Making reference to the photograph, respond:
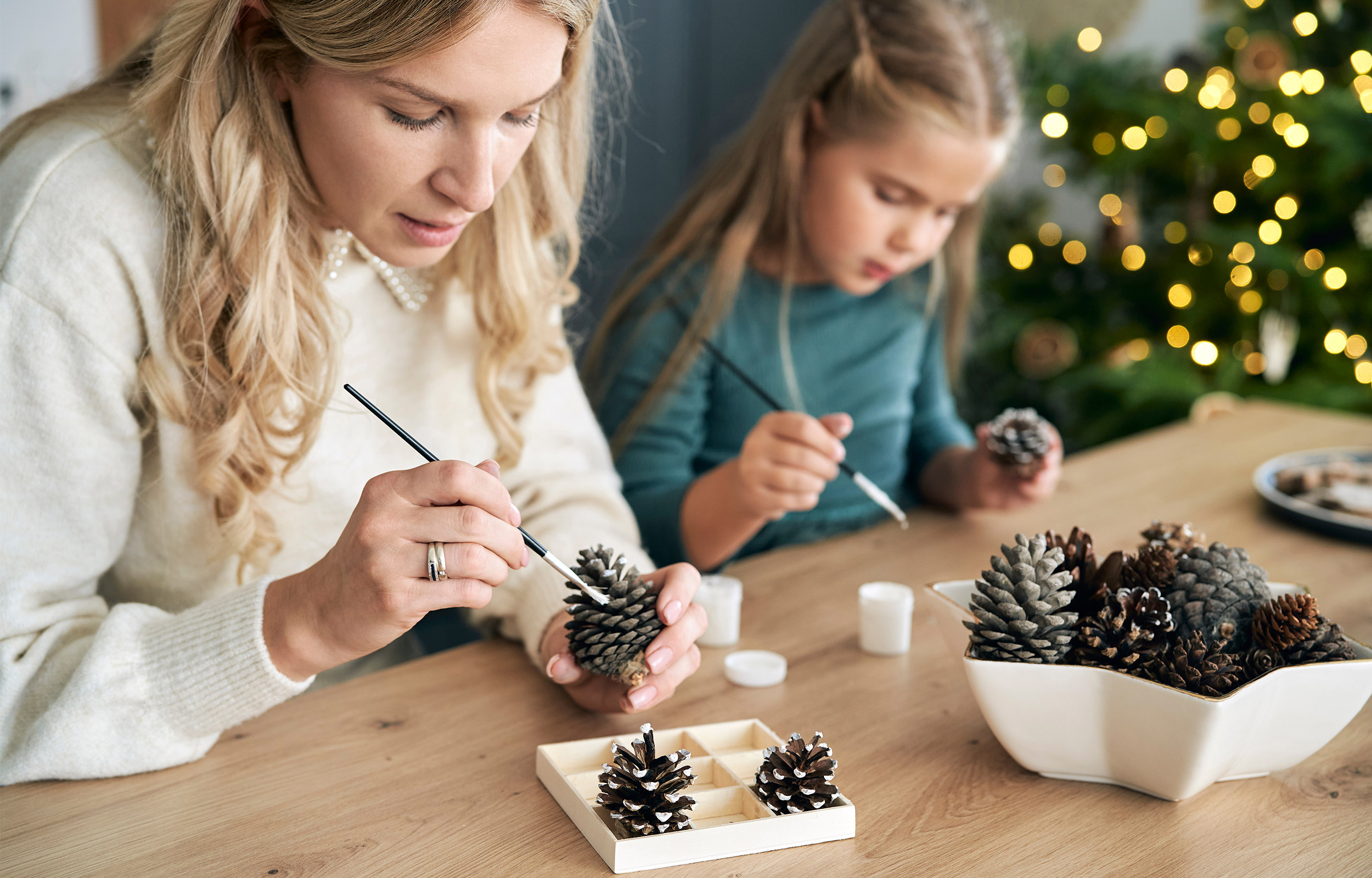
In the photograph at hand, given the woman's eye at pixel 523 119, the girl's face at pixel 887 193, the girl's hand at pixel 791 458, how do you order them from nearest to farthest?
the woman's eye at pixel 523 119 → the girl's hand at pixel 791 458 → the girl's face at pixel 887 193

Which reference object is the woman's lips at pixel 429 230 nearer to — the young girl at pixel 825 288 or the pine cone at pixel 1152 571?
the young girl at pixel 825 288

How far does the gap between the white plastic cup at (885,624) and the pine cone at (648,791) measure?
341 millimetres

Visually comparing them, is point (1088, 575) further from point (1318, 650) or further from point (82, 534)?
point (82, 534)

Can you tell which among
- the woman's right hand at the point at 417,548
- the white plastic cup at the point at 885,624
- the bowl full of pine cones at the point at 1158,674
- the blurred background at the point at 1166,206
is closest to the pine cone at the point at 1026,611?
the bowl full of pine cones at the point at 1158,674

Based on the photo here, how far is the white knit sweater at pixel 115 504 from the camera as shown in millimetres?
808

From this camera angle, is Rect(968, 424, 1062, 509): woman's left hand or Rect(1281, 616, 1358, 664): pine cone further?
Rect(968, 424, 1062, 509): woman's left hand

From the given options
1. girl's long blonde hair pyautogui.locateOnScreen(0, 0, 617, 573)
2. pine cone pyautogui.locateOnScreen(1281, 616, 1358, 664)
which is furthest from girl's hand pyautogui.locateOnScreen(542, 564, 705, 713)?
pine cone pyautogui.locateOnScreen(1281, 616, 1358, 664)

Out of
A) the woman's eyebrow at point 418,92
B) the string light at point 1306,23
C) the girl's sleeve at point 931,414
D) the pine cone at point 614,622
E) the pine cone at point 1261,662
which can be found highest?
the string light at point 1306,23

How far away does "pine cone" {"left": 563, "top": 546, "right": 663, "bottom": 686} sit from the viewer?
856 mm

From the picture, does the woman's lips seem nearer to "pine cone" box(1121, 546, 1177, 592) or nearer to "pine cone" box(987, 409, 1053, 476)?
"pine cone" box(1121, 546, 1177, 592)

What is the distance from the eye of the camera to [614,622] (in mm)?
857

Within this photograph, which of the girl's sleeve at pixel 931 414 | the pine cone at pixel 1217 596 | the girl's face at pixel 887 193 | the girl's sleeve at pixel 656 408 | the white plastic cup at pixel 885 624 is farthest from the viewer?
the girl's sleeve at pixel 931 414

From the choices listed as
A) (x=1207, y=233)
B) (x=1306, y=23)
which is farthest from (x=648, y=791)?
(x=1306, y=23)

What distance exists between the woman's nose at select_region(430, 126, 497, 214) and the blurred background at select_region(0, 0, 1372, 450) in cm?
128
